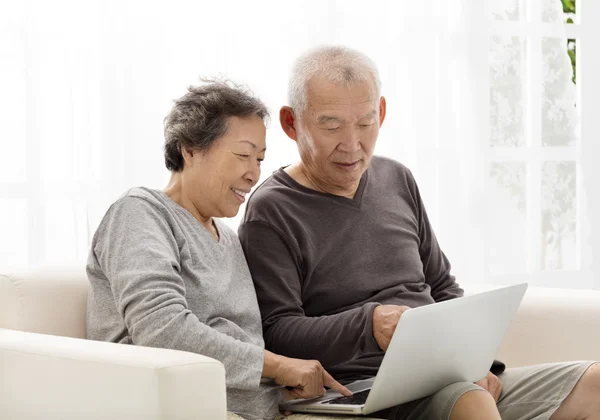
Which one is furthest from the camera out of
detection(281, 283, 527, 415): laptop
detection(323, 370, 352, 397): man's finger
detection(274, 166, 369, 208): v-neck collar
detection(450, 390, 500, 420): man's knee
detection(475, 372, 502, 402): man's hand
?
detection(274, 166, 369, 208): v-neck collar

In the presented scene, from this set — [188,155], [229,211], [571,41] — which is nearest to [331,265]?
[229,211]

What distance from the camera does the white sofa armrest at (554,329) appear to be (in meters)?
2.14

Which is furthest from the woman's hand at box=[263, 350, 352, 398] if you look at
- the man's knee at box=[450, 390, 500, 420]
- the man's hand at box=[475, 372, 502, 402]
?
the man's hand at box=[475, 372, 502, 402]

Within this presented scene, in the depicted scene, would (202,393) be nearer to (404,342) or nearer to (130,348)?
(130,348)

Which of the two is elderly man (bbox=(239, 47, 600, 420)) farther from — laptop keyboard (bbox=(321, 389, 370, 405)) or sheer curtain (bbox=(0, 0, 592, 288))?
sheer curtain (bbox=(0, 0, 592, 288))

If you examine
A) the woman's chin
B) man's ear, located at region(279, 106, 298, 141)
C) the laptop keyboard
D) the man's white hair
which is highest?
the man's white hair

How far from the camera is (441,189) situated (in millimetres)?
3795

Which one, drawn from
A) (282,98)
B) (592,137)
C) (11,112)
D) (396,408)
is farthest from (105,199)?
(592,137)

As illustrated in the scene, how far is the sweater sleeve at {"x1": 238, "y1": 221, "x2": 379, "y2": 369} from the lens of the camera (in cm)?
183

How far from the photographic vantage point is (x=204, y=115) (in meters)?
1.83

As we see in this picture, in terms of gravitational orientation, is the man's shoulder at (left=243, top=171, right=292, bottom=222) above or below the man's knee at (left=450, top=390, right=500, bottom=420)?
above

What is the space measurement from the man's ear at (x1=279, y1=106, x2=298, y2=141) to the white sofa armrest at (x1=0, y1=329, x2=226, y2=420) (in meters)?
0.79

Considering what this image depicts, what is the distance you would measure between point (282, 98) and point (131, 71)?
0.60 meters

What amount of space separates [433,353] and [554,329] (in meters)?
0.66
